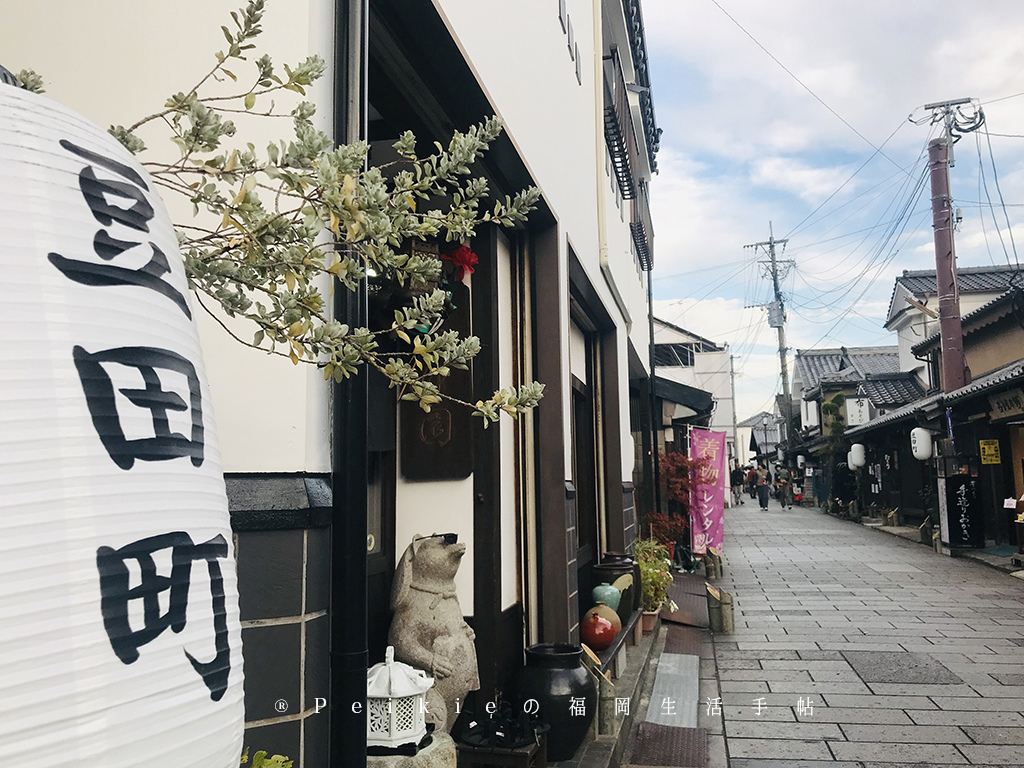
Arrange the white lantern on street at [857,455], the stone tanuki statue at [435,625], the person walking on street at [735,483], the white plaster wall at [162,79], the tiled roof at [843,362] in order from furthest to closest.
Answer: the person walking on street at [735,483] < the tiled roof at [843,362] < the white lantern on street at [857,455] < the stone tanuki statue at [435,625] < the white plaster wall at [162,79]

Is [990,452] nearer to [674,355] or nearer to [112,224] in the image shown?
[674,355]

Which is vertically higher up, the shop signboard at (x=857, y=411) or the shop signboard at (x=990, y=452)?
the shop signboard at (x=857, y=411)

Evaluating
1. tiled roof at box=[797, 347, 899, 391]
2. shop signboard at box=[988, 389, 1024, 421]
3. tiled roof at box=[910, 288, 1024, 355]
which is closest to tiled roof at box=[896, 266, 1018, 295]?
tiled roof at box=[910, 288, 1024, 355]

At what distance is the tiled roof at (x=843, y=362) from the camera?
49.7 meters

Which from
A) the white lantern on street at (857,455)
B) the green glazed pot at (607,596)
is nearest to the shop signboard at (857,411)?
the white lantern on street at (857,455)

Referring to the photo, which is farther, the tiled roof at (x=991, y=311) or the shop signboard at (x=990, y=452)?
the tiled roof at (x=991, y=311)

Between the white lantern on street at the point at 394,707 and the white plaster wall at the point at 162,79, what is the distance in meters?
1.62

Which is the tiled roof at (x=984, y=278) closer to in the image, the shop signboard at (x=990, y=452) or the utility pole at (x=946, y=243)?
the utility pole at (x=946, y=243)

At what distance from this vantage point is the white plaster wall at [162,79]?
2492mm

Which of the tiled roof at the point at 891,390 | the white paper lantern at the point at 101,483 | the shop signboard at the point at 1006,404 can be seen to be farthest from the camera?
the tiled roof at the point at 891,390

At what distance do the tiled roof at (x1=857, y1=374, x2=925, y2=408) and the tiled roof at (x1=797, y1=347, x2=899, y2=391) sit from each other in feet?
28.8

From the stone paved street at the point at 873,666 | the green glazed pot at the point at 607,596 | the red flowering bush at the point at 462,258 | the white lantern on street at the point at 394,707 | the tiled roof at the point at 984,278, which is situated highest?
the tiled roof at the point at 984,278

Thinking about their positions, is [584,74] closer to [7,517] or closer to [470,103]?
[470,103]

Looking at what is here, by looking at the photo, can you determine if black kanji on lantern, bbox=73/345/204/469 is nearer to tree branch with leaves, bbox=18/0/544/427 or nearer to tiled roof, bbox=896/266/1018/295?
tree branch with leaves, bbox=18/0/544/427
